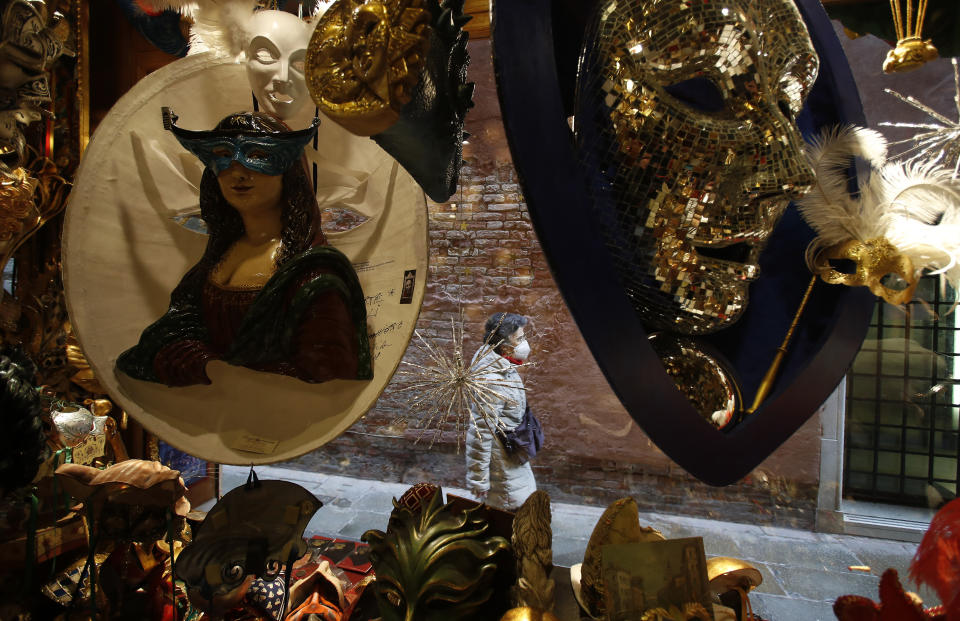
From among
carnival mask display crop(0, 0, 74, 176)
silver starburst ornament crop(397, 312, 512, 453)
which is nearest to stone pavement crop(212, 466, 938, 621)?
silver starburst ornament crop(397, 312, 512, 453)

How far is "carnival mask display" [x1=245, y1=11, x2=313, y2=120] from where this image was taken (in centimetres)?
88

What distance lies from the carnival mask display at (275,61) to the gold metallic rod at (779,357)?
34.2 inches

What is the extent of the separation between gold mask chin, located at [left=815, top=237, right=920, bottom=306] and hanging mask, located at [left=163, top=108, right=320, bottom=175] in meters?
0.75

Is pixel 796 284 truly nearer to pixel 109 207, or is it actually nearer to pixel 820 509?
pixel 109 207

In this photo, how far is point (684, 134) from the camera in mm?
528

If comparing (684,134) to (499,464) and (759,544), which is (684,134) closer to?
(499,464)

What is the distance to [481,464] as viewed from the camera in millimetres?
1924

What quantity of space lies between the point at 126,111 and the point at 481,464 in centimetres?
151

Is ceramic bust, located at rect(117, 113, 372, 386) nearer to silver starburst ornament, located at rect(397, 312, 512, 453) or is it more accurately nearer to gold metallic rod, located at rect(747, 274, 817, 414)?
gold metallic rod, located at rect(747, 274, 817, 414)

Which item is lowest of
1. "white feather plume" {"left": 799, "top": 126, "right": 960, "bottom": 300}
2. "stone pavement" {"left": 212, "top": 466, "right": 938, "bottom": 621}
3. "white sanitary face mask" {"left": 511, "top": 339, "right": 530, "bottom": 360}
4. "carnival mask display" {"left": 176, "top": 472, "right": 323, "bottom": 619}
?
"stone pavement" {"left": 212, "top": 466, "right": 938, "bottom": 621}

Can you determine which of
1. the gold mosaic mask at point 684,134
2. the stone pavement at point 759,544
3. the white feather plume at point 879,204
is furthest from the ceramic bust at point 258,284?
the stone pavement at point 759,544

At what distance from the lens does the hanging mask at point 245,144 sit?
0.73m

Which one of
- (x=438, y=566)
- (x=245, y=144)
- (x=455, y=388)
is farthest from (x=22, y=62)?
(x=455, y=388)

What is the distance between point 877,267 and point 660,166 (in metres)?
0.35
